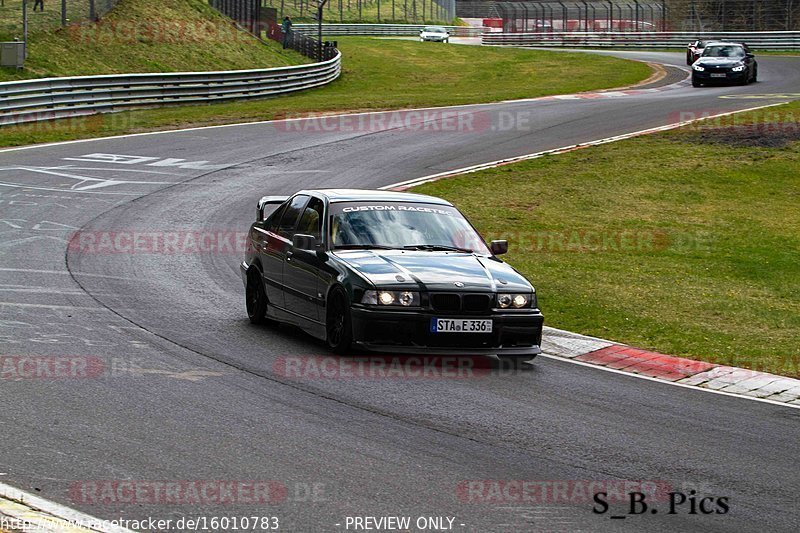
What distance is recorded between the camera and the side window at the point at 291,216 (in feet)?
41.7

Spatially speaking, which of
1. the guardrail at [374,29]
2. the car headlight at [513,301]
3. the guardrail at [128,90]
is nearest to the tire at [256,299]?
the car headlight at [513,301]

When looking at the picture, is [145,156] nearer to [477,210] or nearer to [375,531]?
[477,210]

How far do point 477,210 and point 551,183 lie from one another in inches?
129

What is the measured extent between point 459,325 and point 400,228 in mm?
1704

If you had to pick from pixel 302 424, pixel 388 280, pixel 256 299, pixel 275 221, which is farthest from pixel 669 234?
pixel 302 424

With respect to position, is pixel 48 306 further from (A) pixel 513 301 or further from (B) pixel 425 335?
(A) pixel 513 301

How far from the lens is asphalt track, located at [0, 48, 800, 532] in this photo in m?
6.77

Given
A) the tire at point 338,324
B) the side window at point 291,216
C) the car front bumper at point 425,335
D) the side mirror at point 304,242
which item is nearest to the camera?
the car front bumper at point 425,335

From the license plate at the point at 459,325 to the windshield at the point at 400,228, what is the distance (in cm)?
135

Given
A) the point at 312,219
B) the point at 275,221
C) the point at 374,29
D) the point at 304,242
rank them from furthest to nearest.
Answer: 1. the point at 374,29
2. the point at 275,221
3. the point at 312,219
4. the point at 304,242

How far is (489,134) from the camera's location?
31.4 metres

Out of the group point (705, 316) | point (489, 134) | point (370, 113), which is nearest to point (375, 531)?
point (705, 316)

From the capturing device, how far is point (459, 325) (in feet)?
34.9

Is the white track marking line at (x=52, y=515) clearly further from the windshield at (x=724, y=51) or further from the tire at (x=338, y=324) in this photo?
the windshield at (x=724, y=51)
